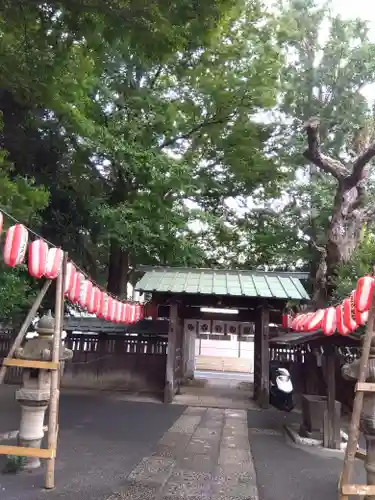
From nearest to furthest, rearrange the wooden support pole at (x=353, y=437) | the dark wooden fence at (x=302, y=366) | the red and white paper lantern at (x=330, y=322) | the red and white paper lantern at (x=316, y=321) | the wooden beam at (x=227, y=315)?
the wooden support pole at (x=353, y=437)
the red and white paper lantern at (x=330, y=322)
the red and white paper lantern at (x=316, y=321)
the dark wooden fence at (x=302, y=366)
the wooden beam at (x=227, y=315)

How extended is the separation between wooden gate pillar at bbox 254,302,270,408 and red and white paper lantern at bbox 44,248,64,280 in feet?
27.5

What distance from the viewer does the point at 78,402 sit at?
1137 cm

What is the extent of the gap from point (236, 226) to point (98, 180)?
281 inches

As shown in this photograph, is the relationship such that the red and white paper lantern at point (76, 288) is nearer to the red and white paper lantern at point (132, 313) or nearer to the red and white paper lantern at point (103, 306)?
the red and white paper lantern at point (103, 306)

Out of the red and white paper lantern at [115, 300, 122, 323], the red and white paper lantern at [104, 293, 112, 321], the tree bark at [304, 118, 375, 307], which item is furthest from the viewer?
the tree bark at [304, 118, 375, 307]

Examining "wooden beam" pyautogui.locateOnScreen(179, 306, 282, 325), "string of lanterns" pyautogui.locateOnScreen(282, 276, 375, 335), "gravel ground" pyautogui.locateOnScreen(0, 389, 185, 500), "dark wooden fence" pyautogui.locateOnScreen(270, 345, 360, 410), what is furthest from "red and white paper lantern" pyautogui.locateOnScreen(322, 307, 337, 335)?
"wooden beam" pyautogui.locateOnScreen(179, 306, 282, 325)

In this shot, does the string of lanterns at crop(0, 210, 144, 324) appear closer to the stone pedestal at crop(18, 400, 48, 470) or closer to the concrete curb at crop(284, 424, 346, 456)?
the stone pedestal at crop(18, 400, 48, 470)

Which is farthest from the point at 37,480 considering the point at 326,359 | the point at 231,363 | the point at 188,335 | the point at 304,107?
the point at 231,363

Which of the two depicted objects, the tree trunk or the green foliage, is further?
the tree trunk

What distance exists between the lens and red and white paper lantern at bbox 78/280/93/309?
7.04 meters

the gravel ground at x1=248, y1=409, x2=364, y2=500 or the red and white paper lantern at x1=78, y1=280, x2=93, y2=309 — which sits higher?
the red and white paper lantern at x1=78, y1=280, x2=93, y2=309

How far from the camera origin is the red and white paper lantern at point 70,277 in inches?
247

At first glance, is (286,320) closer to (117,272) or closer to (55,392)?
(117,272)

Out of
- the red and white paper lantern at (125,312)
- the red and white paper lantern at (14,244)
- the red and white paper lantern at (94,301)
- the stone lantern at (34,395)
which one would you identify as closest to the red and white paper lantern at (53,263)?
the red and white paper lantern at (14,244)
